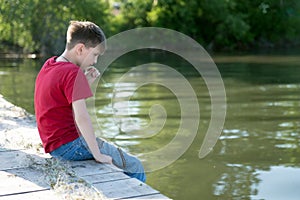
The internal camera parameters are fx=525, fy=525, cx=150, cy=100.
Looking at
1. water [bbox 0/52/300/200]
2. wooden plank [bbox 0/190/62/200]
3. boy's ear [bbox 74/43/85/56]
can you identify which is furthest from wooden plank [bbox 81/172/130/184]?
water [bbox 0/52/300/200]

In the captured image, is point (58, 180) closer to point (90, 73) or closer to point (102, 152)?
point (102, 152)

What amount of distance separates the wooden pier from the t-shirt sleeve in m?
0.58

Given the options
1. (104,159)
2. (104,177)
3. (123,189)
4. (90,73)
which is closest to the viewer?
(123,189)

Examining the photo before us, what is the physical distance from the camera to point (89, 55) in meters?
4.11

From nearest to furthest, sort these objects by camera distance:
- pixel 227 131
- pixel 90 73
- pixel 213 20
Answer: pixel 90 73
pixel 227 131
pixel 213 20

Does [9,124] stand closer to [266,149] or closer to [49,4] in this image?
[266,149]

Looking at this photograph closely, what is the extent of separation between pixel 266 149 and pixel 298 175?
41.5 inches

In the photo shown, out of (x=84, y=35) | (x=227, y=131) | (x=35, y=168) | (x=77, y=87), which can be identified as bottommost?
(x=227, y=131)

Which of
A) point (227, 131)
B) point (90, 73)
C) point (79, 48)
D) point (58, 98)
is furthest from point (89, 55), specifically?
point (227, 131)

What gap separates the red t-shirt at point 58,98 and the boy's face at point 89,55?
0.17m

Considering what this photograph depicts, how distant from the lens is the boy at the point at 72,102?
3.90m

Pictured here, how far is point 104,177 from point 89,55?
0.96 metres

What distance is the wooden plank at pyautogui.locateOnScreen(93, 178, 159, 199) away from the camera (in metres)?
3.51

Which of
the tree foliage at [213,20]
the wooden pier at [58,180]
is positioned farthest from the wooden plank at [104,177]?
the tree foliage at [213,20]
